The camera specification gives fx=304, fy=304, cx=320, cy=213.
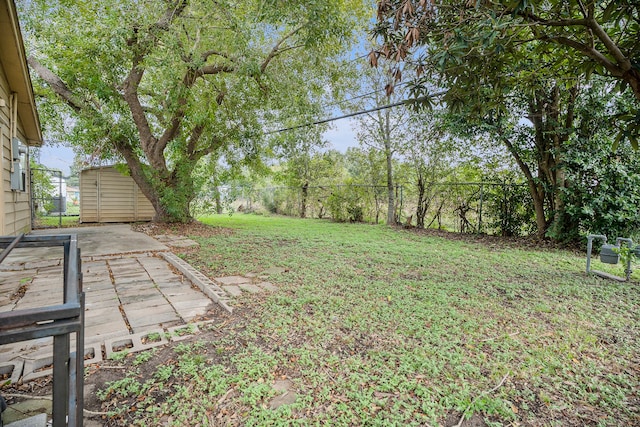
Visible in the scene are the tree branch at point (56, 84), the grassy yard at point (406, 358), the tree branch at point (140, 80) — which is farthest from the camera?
the tree branch at point (56, 84)

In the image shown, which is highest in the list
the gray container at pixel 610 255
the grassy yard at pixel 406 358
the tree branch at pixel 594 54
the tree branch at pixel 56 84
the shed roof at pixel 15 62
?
the tree branch at pixel 56 84

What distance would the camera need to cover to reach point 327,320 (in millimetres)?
2689

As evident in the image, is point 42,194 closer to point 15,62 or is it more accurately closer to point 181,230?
point 181,230

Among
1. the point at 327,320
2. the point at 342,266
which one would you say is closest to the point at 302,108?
the point at 342,266

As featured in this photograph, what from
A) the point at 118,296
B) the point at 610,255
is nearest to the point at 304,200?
the point at 610,255

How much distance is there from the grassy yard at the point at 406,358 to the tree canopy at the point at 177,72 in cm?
425

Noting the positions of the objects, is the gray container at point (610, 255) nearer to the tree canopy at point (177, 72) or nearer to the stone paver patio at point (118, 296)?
the stone paver patio at point (118, 296)

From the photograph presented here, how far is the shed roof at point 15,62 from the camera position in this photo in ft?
10.1

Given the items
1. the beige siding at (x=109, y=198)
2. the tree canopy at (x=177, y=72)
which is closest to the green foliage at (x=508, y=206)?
the tree canopy at (x=177, y=72)

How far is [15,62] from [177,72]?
2546 millimetres

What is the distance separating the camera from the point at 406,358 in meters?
2.10

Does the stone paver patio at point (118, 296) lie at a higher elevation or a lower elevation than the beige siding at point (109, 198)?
lower

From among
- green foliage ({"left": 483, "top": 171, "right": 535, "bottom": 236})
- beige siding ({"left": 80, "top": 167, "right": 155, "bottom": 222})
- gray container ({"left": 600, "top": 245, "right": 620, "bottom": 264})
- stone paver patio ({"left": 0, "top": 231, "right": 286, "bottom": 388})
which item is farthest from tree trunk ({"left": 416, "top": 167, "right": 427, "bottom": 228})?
beige siding ({"left": 80, "top": 167, "right": 155, "bottom": 222})

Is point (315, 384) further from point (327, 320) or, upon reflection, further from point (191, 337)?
point (191, 337)
